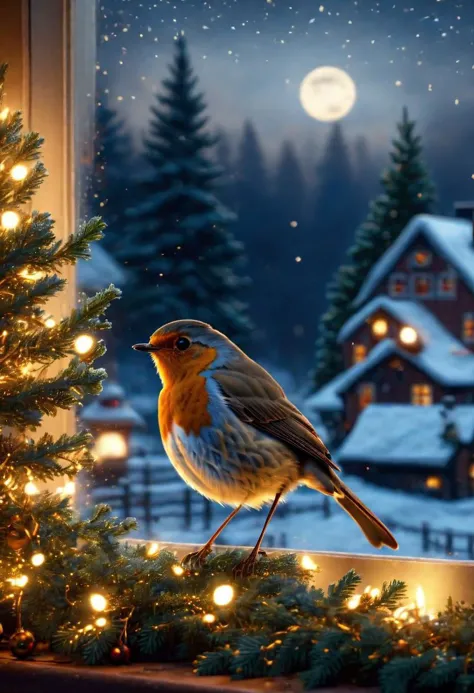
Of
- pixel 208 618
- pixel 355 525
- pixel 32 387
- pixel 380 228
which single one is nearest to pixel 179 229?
pixel 380 228

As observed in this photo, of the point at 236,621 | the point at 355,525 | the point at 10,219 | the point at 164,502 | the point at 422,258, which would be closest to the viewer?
the point at 236,621

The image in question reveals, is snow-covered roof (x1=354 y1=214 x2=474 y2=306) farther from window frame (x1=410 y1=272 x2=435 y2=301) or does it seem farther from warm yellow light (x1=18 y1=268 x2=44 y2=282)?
warm yellow light (x1=18 y1=268 x2=44 y2=282)

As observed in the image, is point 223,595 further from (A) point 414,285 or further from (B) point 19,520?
(A) point 414,285

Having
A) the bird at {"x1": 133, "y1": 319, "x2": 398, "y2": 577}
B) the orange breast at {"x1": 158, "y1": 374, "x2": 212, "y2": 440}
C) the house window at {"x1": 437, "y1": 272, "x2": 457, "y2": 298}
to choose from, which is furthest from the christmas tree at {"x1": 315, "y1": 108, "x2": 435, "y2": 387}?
the orange breast at {"x1": 158, "y1": 374, "x2": 212, "y2": 440}

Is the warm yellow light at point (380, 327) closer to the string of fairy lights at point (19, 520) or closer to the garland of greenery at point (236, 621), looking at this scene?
the garland of greenery at point (236, 621)

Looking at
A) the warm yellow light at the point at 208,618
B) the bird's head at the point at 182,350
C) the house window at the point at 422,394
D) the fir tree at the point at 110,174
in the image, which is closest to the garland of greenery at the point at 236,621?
the warm yellow light at the point at 208,618

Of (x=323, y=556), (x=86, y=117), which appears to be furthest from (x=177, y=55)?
(x=323, y=556)

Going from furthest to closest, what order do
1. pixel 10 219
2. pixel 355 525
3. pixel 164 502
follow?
pixel 164 502 → pixel 355 525 → pixel 10 219
